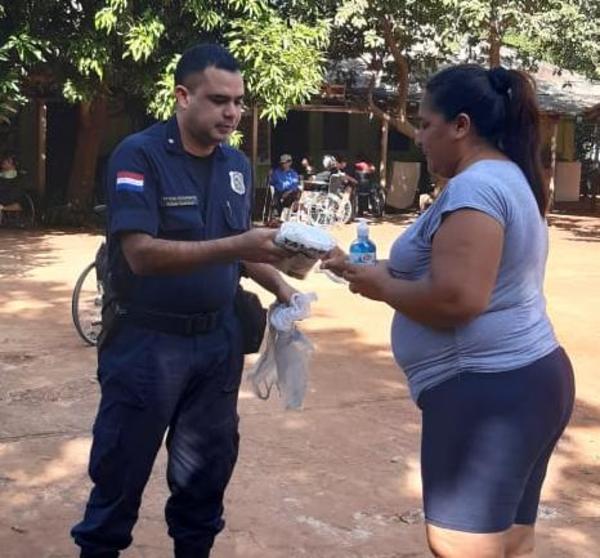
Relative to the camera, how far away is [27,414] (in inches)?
211

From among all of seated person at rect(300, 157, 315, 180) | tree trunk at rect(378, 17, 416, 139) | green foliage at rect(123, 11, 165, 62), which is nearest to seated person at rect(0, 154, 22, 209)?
green foliage at rect(123, 11, 165, 62)

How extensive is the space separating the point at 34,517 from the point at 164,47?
1105cm

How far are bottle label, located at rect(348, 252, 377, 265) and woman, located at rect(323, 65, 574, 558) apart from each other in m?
0.12

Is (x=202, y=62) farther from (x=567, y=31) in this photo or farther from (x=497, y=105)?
(x=567, y=31)

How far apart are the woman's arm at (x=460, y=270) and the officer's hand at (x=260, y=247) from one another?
0.51m

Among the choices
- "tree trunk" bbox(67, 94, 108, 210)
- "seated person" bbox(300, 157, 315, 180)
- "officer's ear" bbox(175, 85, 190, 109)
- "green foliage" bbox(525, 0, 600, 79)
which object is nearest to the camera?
"officer's ear" bbox(175, 85, 190, 109)

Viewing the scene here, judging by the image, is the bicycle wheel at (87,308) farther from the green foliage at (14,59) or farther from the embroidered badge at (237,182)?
the green foliage at (14,59)

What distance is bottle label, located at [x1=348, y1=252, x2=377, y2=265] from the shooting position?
8.00 feet

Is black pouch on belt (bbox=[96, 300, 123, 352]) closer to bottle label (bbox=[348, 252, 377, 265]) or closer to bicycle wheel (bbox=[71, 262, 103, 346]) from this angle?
bottle label (bbox=[348, 252, 377, 265])

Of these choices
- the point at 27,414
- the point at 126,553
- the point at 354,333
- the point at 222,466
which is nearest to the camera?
the point at 222,466

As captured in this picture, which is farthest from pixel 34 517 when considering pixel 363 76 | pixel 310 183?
pixel 363 76

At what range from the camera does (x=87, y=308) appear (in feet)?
24.2

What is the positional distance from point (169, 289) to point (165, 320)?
0.10 m

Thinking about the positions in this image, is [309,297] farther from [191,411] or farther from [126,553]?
[126,553]
